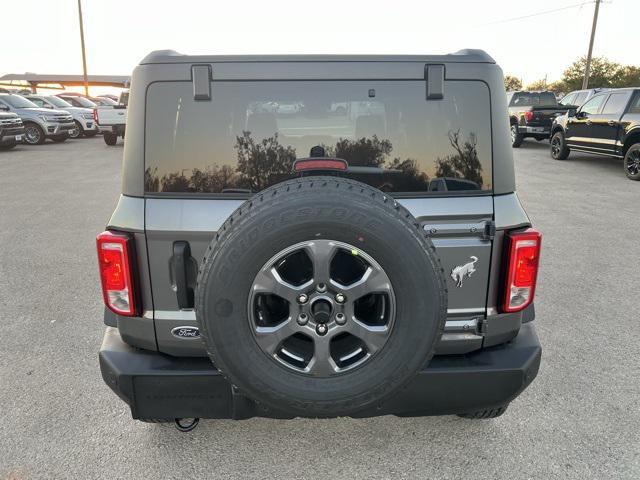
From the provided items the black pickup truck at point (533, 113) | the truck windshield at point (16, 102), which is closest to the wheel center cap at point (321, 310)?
the black pickup truck at point (533, 113)

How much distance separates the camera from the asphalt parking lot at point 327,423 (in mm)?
2334

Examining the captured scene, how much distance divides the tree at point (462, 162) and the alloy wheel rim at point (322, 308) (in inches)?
22.9

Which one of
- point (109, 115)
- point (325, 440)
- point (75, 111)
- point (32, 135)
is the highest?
point (75, 111)

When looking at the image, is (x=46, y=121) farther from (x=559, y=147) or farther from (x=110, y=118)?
(x=559, y=147)

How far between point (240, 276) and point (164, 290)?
1.72 ft

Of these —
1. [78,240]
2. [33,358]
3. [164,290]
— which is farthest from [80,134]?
[164,290]

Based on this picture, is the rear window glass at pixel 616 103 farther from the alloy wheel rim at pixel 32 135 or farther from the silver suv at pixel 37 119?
Answer: the alloy wheel rim at pixel 32 135

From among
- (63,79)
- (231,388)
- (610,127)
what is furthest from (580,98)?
(63,79)

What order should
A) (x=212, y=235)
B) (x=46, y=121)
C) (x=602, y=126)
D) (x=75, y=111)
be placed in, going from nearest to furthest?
(x=212, y=235) → (x=602, y=126) → (x=46, y=121) → (x=75, y=111)

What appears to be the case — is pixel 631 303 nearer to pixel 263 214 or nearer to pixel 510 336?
pixel 510 336

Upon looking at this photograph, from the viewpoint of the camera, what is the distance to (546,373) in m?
3.14

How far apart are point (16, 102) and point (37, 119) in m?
1.05

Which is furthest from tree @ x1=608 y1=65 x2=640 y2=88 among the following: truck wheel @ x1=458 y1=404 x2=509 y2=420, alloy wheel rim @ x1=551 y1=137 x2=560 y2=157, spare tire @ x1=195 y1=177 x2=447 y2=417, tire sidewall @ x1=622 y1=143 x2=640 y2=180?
spare tire @ x1=195 y1=177 x2=447 y2=417

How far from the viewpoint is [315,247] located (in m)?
1.70
